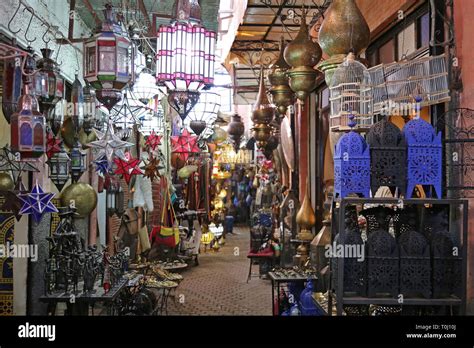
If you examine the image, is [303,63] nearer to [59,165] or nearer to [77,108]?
[77,108]

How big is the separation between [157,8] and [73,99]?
11.2 feet

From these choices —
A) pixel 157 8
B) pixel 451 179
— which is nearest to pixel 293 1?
pixel 157 8

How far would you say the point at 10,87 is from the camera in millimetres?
3926

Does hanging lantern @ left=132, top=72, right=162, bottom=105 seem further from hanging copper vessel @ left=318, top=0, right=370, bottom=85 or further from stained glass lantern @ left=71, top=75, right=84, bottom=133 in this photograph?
hanging copper vessel @ left=318, top=0, right=370, bottom=85

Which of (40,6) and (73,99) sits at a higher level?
(40,6)

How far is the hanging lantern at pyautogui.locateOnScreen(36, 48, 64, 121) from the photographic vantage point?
13.5ft

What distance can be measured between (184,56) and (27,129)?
155cm

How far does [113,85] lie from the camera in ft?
14.4

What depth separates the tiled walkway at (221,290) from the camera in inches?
332

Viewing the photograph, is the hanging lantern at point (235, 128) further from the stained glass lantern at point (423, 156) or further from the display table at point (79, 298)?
the stained glass lantern at point (423, 156)

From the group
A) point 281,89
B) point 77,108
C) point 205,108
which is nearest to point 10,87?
point 77,108

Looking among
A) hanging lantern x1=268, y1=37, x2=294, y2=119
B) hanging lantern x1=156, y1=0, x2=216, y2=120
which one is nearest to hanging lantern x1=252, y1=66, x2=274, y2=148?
hanging lantern x1=268, y1=37, x2=294, y2=119

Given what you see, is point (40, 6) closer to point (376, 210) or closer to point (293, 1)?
point (293, 1)

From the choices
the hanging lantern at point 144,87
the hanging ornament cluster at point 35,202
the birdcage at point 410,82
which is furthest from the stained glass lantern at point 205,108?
the birdcage at point 410,82
